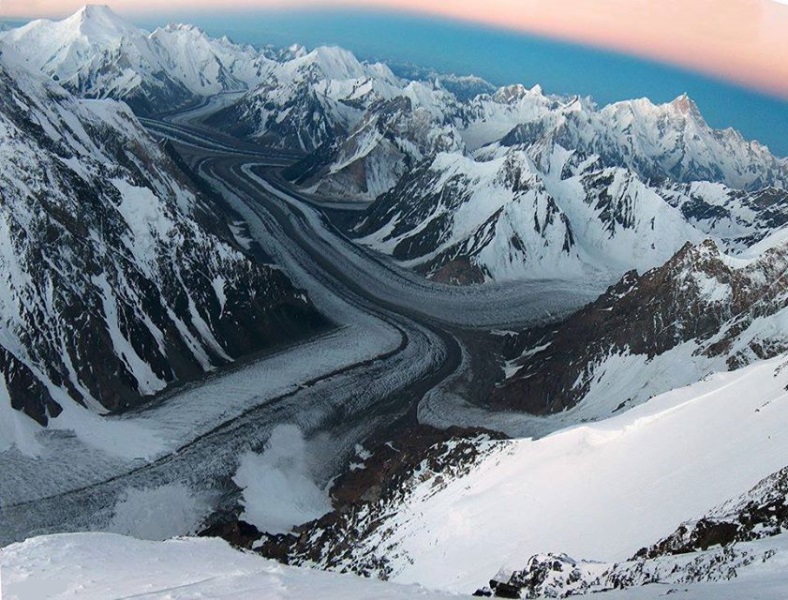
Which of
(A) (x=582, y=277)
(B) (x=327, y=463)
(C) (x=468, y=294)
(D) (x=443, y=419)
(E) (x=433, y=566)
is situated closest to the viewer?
(E) (x=433, y=566)

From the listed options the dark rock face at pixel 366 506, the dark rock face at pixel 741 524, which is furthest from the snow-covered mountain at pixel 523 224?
the dark rock face at pixel 741 524

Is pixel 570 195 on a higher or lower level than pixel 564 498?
higher

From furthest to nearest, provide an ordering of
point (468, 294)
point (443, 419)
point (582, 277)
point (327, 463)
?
point (582, 277)
point (468, 294)
point (443, 419)
point (327, 463)

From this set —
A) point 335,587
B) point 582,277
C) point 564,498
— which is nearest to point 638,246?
point 582,277

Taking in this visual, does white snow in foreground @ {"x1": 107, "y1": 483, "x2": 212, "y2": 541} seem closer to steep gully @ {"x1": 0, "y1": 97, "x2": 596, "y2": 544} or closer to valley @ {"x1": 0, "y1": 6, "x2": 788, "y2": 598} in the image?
valley @ {"x1": 0, "y1": 6, "x2": 788, "y2": 598}

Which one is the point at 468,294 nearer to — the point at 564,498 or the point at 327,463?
the point at 327,463

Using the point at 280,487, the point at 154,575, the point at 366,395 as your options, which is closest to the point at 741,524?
the point at 154,575

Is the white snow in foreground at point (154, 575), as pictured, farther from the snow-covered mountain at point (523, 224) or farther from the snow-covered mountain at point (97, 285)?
the snow-covered mountain at point (523, 224)
